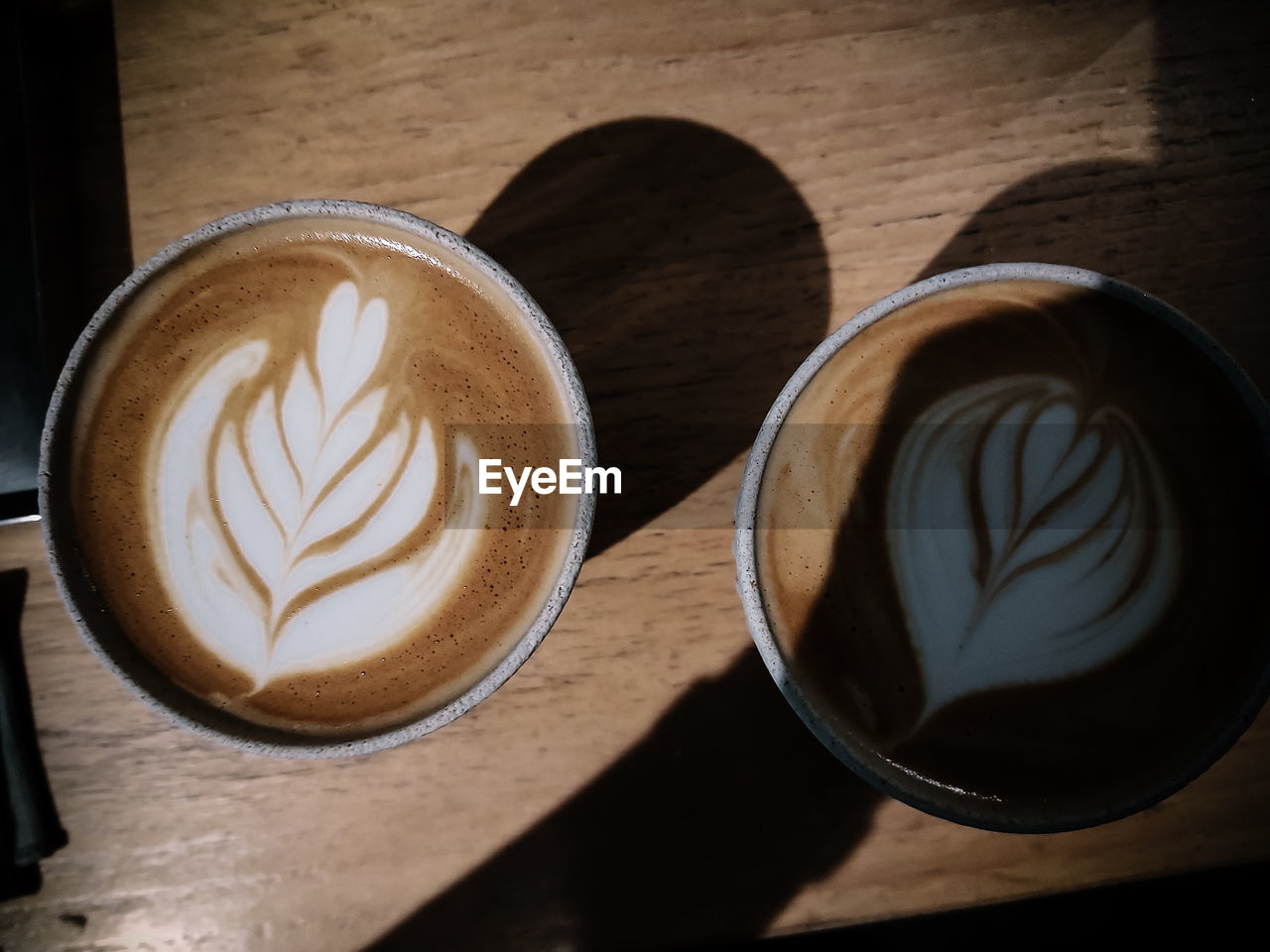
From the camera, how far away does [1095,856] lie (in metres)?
0.86

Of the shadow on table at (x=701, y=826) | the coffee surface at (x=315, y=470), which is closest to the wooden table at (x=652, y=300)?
the shadow on table at (x=701, y=826)

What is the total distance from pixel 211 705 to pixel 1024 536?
0.84 m

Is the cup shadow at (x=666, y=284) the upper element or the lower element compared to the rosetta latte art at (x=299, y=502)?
upper

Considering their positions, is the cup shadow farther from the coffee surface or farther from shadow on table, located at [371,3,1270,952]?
the coffee surface

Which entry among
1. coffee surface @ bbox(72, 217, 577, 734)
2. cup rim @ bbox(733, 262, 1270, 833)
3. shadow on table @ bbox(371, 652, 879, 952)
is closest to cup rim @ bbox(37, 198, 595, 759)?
coffee surface @ bbox(72, 217, 577, 734)

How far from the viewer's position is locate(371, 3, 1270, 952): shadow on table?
2.83 ft

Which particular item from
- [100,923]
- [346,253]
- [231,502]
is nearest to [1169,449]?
[346,253]

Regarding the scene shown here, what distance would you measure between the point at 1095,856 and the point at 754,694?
1.44 ft

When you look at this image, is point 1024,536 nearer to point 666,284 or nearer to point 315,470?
point 666,284

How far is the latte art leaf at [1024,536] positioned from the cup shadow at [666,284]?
21cm

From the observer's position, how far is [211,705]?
75 cm

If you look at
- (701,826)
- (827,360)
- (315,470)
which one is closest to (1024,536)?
(827,360)

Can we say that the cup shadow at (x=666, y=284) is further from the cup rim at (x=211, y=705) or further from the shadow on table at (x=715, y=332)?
the cup rim at (x=211, y=705)

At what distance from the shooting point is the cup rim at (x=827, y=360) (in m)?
0.66
